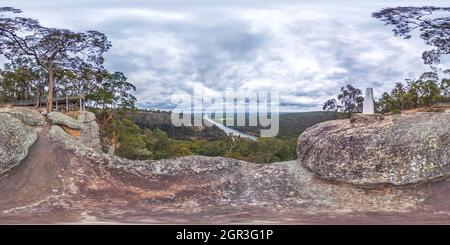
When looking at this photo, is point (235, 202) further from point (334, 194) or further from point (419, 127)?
point (419, 127)

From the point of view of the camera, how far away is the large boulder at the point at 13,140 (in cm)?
1510

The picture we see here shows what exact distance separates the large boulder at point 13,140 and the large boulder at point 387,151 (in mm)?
9267

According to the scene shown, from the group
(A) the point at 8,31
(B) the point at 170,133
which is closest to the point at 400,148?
(A) the point at 8,31

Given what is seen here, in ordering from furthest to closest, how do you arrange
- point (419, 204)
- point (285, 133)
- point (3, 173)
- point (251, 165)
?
point (285, 133), point (251, 165), point (3, 173), point (419, 204)

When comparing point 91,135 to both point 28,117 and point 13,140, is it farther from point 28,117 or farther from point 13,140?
point 13,140

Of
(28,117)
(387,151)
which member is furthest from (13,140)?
(387,151)

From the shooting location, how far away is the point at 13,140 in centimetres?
1566

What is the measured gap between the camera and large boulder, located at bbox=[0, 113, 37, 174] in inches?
595

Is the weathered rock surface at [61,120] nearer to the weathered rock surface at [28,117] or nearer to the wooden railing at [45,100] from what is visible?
the weathered rock surface at [28,117]

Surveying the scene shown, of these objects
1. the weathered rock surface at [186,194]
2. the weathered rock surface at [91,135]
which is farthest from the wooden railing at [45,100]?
the weathered rock surface at [186,194]

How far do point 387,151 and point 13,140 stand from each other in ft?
38.4

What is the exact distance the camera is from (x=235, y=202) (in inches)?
548

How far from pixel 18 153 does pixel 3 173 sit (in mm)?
817

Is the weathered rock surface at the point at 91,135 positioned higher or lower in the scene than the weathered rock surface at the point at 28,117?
lower
